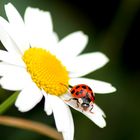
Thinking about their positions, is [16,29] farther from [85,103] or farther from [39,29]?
[85,103]

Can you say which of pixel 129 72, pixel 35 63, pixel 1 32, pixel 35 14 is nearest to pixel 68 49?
pixel 35 14

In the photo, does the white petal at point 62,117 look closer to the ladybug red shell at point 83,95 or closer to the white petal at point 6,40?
the ladybug red shell at point 83,95

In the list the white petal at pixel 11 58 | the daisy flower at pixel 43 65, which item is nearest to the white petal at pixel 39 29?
the daisy flower at pixel 43 65

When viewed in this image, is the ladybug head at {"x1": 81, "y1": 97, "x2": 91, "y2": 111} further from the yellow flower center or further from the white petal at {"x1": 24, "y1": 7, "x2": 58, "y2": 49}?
the white petal at {"x1": 24, "y1": 7, "x2": 58, "y2": 49}

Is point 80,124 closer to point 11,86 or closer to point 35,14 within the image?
point 35,14

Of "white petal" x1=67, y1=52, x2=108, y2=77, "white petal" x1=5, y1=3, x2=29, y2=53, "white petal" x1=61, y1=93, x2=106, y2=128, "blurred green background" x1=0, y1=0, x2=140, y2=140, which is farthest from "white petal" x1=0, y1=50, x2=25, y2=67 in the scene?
"blurred green background" x1=0, y1=0, x2=140, y2=140

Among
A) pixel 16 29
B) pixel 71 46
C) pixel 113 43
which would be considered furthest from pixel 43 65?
pixel 113 43
